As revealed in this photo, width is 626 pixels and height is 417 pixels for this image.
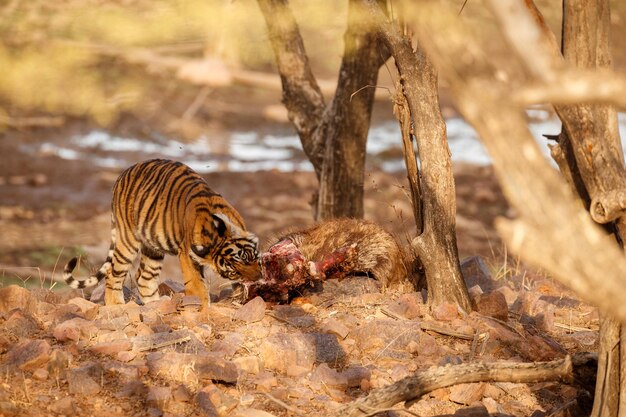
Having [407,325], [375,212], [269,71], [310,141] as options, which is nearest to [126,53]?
[269,71]

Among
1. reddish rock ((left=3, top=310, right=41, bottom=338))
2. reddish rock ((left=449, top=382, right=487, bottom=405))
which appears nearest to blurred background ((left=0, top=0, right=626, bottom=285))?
reddish rock ((left=3, top=310, right=41, bottom=338))

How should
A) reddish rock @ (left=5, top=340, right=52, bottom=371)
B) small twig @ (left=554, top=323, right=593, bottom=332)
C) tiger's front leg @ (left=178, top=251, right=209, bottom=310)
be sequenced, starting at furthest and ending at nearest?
tiger's front leg @ (left=178, top=251, right=209, bottom=310), small twig @ (left=554, top=323, right=593, bottom=332), reddish rock @ (left=5, top=340, right=52, bottom=371)

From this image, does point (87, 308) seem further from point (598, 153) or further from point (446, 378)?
point (598, 153)

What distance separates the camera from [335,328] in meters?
4.73

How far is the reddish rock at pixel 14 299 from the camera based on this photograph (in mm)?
4966

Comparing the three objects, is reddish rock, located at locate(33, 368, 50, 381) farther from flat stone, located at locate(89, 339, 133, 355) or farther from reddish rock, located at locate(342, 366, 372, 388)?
reddish rock, located at locate(342, 366, 372, 388)

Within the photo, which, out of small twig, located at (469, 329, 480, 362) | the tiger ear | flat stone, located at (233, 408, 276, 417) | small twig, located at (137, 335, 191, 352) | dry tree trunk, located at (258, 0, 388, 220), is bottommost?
flat stone, located at (233, 408, 276, 417)

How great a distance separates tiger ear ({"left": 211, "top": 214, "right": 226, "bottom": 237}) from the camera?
553cm

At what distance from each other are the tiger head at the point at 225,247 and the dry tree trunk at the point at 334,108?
6.29 ft

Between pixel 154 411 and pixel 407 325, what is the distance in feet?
5.02

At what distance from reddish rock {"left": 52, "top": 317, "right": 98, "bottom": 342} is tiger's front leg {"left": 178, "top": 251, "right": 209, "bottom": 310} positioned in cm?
114

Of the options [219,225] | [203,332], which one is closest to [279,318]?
[203,332]

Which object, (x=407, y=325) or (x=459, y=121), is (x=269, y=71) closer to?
(x=459, y=121)

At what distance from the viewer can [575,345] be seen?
5004 mm
